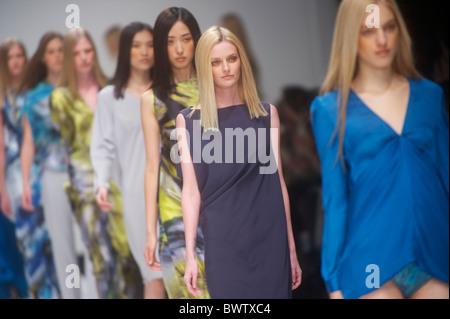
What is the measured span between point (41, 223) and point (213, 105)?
3.69ft

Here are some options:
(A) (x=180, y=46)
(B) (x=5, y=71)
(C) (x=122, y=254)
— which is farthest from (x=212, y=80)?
(B) (x=5, y=71)

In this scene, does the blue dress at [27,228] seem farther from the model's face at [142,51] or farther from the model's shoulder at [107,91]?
the model's face at [142,51]

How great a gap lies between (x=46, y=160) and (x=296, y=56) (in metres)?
1.38

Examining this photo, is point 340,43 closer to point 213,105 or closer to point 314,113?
point 314,113

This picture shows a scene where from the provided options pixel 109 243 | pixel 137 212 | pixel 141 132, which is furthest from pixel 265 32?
pixel 109 243

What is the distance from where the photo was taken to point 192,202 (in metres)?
3.04

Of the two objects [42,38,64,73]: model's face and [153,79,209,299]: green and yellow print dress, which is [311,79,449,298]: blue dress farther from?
[42,38,64,73]: model's face

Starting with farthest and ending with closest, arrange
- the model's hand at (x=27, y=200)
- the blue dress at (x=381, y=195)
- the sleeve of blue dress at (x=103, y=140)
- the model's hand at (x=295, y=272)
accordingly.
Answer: the model's hand at (x=27, y=200) → the sleeve of blue dress at (x=103, y=140) → the model's hand at (x=295, y=272) → the blue dress at (x=381, y=195)

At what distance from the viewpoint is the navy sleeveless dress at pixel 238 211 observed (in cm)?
303

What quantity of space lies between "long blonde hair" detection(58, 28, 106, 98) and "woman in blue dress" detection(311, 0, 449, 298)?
44.0 inches

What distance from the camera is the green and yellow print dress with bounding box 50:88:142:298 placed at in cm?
325

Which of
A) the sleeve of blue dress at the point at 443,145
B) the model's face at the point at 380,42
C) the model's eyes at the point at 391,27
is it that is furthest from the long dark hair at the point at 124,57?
the sleeve of blue dress at the point at 443,145

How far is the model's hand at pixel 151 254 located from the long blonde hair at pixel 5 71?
1.06 metres

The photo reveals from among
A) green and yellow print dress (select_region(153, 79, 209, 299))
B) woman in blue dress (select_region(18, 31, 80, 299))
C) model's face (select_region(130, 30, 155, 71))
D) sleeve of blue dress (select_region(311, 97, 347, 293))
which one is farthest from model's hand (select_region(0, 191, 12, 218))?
sleeve of blue dress (select_region(311, 97, 347, 293))
